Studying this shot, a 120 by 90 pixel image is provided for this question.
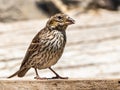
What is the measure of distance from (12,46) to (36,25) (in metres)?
1.41

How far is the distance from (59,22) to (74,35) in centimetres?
340

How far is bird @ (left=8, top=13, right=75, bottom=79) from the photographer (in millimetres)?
5543

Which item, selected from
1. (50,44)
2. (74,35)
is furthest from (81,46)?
(50,44)

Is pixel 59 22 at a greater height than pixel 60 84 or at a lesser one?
greater

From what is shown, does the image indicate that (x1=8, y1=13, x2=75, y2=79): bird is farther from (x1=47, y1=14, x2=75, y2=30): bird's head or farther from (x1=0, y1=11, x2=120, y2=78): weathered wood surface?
(x1=0, y1=11, x2=120, y2=78): weathered wood surface

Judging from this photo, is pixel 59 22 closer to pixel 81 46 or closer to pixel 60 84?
pixel 60 84

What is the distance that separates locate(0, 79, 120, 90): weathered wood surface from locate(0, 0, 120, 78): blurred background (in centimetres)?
253

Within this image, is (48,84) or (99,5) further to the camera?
(99,5)

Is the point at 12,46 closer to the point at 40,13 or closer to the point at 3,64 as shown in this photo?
the point at 3,64

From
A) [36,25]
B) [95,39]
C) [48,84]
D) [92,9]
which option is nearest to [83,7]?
[92,9]

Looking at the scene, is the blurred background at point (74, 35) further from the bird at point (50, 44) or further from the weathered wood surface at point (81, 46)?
the bird at point (50, 44)

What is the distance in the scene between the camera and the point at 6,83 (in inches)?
179

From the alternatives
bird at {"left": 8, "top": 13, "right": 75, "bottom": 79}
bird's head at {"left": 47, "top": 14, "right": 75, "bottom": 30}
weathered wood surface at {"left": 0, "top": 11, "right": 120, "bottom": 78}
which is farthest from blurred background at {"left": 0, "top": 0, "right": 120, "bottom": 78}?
bird's head at {"left": 47, "top": 14, "right": 75, "bottom": 30}

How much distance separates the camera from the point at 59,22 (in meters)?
5.51
